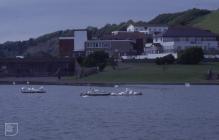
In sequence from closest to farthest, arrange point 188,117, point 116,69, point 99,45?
point 188,117 < point 116,69 < point 99,45

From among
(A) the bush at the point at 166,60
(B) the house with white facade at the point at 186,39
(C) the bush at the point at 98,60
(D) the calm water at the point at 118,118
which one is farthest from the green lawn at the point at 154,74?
(D) the calm water at the point at 118,118

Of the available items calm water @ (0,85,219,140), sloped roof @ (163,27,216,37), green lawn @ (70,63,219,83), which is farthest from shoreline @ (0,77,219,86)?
calm water @ (0,85,219,140)

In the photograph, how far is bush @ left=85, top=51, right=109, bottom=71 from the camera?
147 meters

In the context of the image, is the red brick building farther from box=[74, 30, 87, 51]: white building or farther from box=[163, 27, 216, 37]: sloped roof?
box=[163, 27, 216, 37]: sloped roof

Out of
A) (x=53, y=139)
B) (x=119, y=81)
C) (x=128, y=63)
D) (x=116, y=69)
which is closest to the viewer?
(x=53, y=139)

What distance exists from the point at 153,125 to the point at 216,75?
7244 centimetres

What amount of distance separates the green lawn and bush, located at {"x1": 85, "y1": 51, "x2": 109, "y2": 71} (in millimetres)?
1637

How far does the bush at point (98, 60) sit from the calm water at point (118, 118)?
53925 millimetres

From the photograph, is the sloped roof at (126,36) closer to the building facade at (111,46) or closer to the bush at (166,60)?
the building facade at (111,46)

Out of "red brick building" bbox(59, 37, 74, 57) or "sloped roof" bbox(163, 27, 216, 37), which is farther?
"red brick building" bbox(59, 37, 74, 57)

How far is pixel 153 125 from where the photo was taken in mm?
56875

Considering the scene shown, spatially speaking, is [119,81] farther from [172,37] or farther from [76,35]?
[76,35]

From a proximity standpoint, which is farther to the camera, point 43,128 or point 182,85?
point 182,85

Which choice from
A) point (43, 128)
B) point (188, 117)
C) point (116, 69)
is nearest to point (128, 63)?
point (116, 69)
